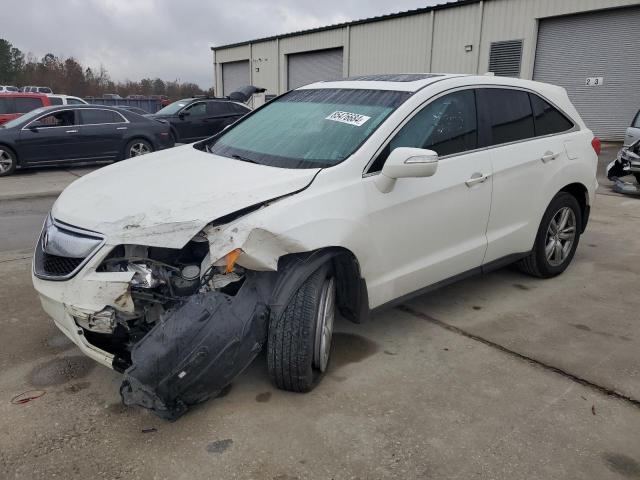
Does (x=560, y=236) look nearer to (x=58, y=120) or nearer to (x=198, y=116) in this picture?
(x=58, y=120)

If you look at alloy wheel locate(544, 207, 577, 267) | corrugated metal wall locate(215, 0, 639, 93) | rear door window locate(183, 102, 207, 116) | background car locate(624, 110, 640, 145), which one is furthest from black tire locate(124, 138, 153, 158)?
corrugated metal wall locate(215, 0, 639, 93)

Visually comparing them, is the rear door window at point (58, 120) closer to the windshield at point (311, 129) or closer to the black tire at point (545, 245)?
the windshield at point (311, 129)

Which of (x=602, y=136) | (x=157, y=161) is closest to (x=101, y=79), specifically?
(x=602, y=136)

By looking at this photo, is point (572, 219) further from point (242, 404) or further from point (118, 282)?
point (118, 282)

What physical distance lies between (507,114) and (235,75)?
3165 centimetres

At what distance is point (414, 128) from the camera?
3.36 m

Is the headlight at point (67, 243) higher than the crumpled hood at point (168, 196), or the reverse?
the crumpled hood at point (168, 196)

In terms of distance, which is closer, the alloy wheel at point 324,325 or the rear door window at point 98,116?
the alloy wheel at point 324,325

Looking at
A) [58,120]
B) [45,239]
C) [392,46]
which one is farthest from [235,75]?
A: [45,239]

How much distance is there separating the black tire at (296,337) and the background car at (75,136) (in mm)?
10037

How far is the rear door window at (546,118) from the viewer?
14.0 feet

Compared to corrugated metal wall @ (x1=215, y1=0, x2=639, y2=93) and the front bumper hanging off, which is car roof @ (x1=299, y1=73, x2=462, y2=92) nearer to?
the front bumper hanging off

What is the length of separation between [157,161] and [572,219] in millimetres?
3523

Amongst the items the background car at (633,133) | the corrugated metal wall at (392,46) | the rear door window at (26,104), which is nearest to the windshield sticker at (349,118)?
the background car at (633,133)
